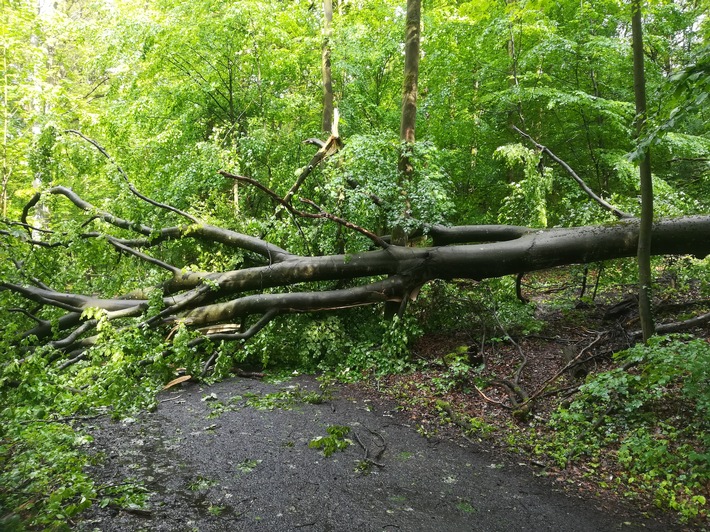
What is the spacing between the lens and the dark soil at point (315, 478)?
3.24 metres

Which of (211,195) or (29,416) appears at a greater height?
(211,195)

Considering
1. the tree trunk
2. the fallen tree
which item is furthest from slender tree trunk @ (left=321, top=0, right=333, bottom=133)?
the tree trunk

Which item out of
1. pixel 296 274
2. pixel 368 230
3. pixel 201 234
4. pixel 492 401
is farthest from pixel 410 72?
pixel 492 401

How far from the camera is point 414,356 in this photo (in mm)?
6938

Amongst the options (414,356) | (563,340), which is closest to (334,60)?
(414,356)

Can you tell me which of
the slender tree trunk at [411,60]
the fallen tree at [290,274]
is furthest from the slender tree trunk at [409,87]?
the fallen tree at [290,274]

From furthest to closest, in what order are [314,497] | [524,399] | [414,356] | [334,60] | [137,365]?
[334,60]
[414,356]
[137,365]
[524,399]
[314,497]

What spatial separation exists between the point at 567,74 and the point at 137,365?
421 inches

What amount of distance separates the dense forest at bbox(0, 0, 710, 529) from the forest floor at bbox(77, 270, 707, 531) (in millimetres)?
124

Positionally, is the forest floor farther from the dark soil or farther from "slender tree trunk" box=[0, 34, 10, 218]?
"slender tree trunk" box=[0, 34, 10, 218]

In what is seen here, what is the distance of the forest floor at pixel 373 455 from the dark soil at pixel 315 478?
0.05 feet

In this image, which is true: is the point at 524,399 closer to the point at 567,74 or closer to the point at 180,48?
the point at 567,74

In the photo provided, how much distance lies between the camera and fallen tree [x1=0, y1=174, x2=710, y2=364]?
20.5ft

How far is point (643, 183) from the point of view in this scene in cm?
438
